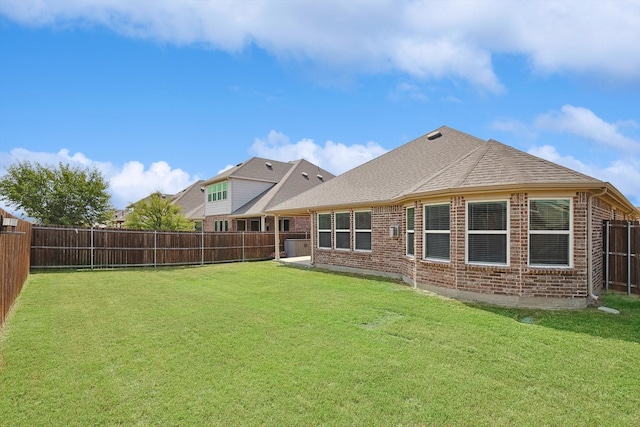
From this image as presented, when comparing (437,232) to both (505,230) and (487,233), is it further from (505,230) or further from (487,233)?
(505,230)

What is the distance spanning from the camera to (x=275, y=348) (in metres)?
5.08

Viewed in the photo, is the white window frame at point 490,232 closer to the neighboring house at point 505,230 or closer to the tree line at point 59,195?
the neighboring house at point 505,230

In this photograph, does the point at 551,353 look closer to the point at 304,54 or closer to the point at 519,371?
the point at 519,371

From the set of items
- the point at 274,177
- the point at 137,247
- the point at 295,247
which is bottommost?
the point at 295,247

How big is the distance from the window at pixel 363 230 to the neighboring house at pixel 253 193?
10.6m

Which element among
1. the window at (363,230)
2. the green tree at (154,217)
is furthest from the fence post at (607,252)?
the green tree at (154,217)

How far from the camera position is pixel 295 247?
801 inches

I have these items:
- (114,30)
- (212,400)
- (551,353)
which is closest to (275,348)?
(212,400)

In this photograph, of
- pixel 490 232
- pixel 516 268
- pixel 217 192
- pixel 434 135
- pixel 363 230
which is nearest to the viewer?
pixel 516 268

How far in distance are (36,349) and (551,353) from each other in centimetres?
751

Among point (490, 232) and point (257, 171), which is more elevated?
point (257, 171)

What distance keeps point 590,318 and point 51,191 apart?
30566mm

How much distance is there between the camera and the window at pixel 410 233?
409 inches

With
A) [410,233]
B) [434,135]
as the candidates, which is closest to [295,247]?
[434,135]
